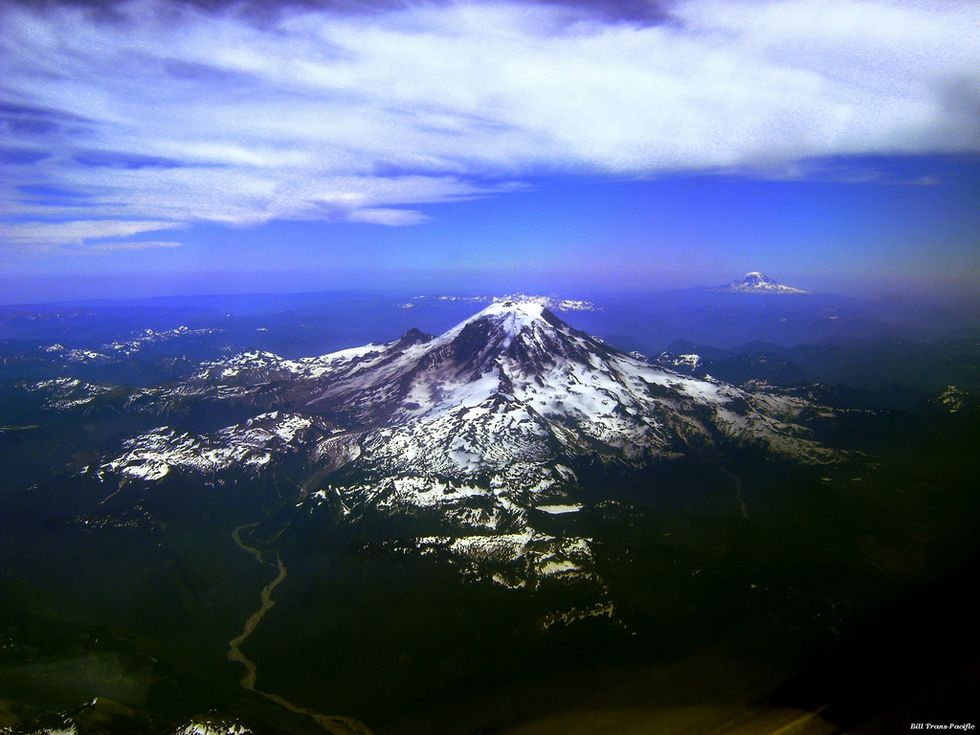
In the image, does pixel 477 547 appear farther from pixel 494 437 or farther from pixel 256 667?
pixel 494 437

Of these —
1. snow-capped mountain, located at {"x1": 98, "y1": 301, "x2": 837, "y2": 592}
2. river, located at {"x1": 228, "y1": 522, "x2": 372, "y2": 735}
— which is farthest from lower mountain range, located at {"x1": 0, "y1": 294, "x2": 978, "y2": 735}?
snow-capped mountain, located at {"x1": 98, "y1": 301, "x2": 837, "y2": 592}

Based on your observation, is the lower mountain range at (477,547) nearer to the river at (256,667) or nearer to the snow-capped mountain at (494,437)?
the river at (256,667)

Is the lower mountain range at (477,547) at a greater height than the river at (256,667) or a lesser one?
greater

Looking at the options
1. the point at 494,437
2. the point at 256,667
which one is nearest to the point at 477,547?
the point at 256,667

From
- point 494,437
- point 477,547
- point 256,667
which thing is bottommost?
point 256,667

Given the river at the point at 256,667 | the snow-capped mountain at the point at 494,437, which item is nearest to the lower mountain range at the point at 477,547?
the river at the point at 256,667

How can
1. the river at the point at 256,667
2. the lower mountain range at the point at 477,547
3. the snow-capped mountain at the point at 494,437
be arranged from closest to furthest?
the river at the point at 256,667 → the lower mountain range at the point at 477,547 → the snow-capped mountain at the point at 494,437

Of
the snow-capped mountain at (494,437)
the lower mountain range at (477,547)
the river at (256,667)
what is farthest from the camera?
the snow-capped mountain at (494,437)

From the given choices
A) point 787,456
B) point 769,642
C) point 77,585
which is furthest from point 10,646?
point 787,456

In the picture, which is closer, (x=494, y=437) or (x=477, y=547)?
(x=477, y=547)
